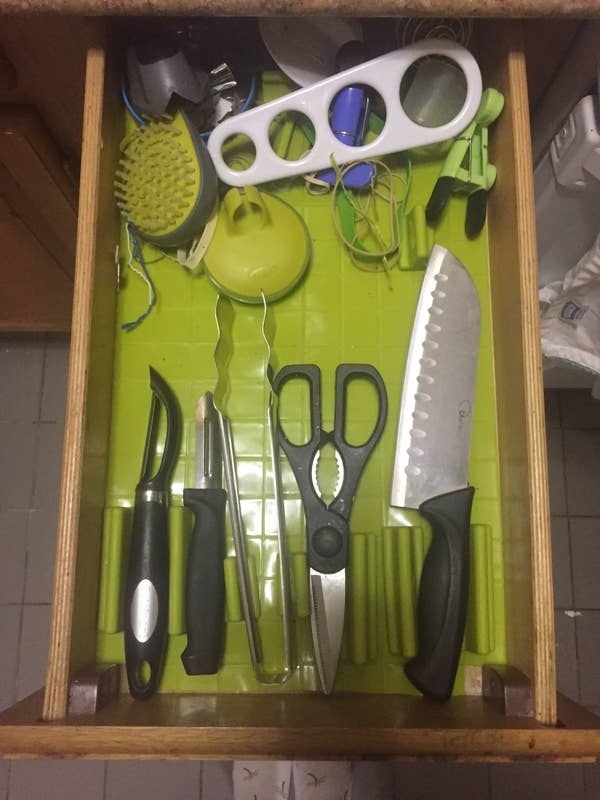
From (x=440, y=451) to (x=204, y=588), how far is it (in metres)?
0.19

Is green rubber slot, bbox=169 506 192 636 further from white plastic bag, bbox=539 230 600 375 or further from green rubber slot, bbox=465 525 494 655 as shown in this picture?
white plastic bag, bbox=539 230 600 375

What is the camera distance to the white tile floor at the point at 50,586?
94cm

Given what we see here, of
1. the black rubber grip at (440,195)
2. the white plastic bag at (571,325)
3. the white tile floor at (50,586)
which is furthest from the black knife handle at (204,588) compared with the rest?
the white tile floor at (50,586)

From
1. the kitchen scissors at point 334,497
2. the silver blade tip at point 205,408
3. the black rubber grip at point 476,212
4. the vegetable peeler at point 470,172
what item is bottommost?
the kitchen scissors at point 334,497

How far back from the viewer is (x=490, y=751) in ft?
1.25

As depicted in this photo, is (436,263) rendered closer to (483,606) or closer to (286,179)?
(286,179)

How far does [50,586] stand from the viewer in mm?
1017

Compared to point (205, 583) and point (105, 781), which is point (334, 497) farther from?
point (105, 781)

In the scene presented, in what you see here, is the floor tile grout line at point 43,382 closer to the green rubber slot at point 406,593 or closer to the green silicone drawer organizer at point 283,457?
the green silicone drawer organizer at point 283,457

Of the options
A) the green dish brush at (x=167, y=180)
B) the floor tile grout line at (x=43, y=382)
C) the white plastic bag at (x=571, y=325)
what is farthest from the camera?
the floor tile grout line at (x=43, y=382)

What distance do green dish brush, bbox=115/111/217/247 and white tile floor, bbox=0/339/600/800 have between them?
65cm

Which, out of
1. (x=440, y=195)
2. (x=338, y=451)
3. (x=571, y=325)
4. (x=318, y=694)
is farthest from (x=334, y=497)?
(x=571, y=325)

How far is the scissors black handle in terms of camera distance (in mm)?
452

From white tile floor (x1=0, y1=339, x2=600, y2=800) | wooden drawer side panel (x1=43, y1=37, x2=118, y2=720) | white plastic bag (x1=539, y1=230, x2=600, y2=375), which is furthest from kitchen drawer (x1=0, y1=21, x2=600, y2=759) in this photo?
white tile floor (x1=0, y1=339, x2=600, y2=800)
